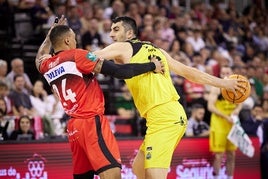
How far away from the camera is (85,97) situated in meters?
7.68

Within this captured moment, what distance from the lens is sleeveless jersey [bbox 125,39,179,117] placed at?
8.21m

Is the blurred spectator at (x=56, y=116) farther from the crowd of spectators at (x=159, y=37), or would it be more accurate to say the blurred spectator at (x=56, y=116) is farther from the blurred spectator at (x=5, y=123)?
the blurred spectator at (x=5, y=123)

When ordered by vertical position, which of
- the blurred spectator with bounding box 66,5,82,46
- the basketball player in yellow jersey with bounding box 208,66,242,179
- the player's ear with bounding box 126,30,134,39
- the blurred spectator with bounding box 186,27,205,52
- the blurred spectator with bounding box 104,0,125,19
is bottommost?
the basketball player in yellow jersey with bounding box 208,66,242,179

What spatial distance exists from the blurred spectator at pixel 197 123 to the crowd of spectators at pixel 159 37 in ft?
1.69

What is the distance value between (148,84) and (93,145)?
107 cm

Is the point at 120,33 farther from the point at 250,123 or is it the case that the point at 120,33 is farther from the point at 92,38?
the point at 92,38

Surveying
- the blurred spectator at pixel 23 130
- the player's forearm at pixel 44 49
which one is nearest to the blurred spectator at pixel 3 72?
the blurred spectator at pixel 23 130

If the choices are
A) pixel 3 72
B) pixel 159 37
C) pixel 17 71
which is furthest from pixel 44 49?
pixel 159 37

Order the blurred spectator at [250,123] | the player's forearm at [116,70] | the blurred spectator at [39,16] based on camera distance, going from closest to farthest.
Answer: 1. the player's forearm at [116,70]
2. the blurred spectator at [250,123]
3. the blurred spectator at [39,16]

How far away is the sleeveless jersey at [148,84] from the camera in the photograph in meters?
8.21

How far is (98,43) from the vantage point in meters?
16.2

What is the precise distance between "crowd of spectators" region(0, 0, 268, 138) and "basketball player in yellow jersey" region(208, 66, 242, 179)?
4.33ft

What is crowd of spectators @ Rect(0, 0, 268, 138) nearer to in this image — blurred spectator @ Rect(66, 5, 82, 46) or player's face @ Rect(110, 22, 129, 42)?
blurred spectator @ Rect(66, 5, 82, 46)

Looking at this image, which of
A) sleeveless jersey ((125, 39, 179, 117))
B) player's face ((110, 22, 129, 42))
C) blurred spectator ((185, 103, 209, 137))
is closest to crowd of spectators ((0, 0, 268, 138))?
blurred spectator ((185, 103, 209, 137))
